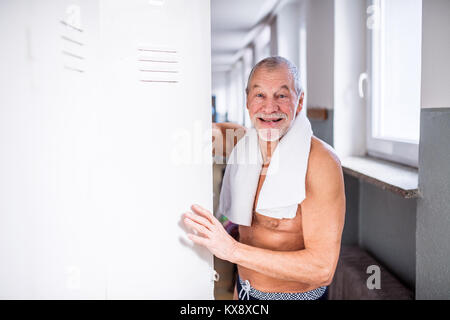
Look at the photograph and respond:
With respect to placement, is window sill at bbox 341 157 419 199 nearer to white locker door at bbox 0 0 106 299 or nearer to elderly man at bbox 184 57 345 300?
elderly man at bbox 184 57 345 300

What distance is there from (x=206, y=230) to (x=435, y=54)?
0.64 metres

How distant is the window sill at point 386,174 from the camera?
0.80m

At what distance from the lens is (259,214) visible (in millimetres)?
725

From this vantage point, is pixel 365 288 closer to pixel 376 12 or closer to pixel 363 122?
pixel 363 122

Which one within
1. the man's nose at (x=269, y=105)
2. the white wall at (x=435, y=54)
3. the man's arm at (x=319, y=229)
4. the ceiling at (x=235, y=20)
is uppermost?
the ceiling at (x=235, y=20)

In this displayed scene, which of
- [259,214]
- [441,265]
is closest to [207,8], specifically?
[259,214]

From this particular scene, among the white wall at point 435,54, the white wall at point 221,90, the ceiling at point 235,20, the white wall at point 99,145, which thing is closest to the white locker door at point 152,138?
the white wall at point 99,145

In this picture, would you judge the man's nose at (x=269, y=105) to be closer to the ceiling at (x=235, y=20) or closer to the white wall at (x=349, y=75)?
the white wall at (x=349, y=75)

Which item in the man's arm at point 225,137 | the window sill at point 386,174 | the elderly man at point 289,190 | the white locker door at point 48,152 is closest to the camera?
the white locker door at point 48,152

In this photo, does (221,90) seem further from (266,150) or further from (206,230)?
(206,230)

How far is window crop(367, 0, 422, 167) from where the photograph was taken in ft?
2.78

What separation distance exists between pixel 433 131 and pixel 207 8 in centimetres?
58

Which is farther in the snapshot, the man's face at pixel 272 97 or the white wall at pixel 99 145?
the man's face at pixel 272 97

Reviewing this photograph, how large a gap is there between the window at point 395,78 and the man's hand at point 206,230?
0.64m
